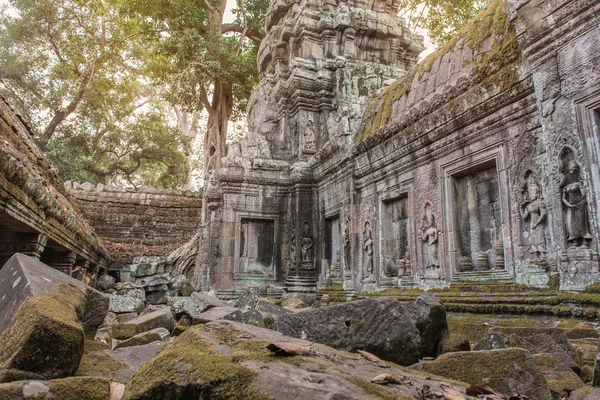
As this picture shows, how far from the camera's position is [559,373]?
100 inches

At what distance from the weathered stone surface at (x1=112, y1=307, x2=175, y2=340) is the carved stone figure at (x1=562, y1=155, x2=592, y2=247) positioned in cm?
403

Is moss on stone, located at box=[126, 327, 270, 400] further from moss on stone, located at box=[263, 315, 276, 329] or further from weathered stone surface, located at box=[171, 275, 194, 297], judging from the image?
weathered stone surface, located at box=[171, 275, 194, 297]

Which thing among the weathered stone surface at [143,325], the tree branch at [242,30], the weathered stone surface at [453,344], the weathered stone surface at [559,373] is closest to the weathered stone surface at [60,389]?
the weathered stone surface at [559,373]

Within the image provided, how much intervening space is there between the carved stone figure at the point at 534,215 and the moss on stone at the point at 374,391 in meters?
3.31

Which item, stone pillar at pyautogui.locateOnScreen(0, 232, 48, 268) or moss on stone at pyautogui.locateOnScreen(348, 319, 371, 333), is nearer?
moss on stone at pyautogui.locateOnScreen(348, 319, 371, 333)

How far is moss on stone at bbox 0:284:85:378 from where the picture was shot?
6.35 feet

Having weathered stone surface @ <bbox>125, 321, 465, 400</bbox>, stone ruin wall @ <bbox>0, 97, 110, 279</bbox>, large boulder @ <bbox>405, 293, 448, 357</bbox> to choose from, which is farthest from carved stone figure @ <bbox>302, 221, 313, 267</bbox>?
weathered stone surface @ <bbox>125, 321, 465, 400</bbox>

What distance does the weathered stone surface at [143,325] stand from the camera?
187 inches

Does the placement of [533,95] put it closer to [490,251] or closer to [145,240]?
[490,251]

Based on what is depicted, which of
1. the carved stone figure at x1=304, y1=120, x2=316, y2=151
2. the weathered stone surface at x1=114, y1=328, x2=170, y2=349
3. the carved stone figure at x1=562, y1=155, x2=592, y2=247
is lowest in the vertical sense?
the weathered stone surface at x1=114, y1=328, x2=170, y2=349

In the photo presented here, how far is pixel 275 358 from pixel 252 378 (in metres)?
0.28

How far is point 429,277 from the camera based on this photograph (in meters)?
5.83

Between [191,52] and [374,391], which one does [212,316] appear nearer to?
[374,391]

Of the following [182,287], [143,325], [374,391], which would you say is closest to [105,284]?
[182,287]
